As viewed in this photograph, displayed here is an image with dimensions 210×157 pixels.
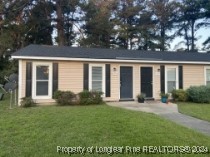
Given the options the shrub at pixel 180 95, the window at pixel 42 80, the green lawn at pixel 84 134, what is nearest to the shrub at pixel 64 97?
the window at pixel 42 80

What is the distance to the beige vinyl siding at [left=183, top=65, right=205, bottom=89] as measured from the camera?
16.2m

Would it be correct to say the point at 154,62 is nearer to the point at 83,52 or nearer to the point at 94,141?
the point at 83,52

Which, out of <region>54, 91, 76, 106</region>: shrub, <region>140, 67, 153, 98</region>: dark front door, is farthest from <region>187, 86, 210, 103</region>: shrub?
<region>54, 91, 76, 106</region>: shrub

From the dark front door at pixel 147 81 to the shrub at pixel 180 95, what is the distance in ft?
4.70

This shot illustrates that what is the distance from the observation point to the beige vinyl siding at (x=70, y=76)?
13.6 m

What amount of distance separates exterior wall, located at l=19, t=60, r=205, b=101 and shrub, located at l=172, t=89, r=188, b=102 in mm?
1046

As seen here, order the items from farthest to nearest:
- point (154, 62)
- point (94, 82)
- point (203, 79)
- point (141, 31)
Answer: point (141, 31), point (203, 79), point (154, 62), point (94, 82)

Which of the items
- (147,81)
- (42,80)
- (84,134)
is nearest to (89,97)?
(42,80)

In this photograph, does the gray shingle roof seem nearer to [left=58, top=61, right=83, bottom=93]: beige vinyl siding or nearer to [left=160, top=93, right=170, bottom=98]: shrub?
[left=58, top=61, right=83, bottom=93]: beige vinyl siding

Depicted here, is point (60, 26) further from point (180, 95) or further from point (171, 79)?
point (180, 95)

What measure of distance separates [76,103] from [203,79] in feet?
28.9

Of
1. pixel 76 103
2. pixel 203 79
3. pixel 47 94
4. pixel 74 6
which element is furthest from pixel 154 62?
pixel 74 6

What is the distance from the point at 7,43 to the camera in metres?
23.8

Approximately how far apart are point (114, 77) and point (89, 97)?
229cm
